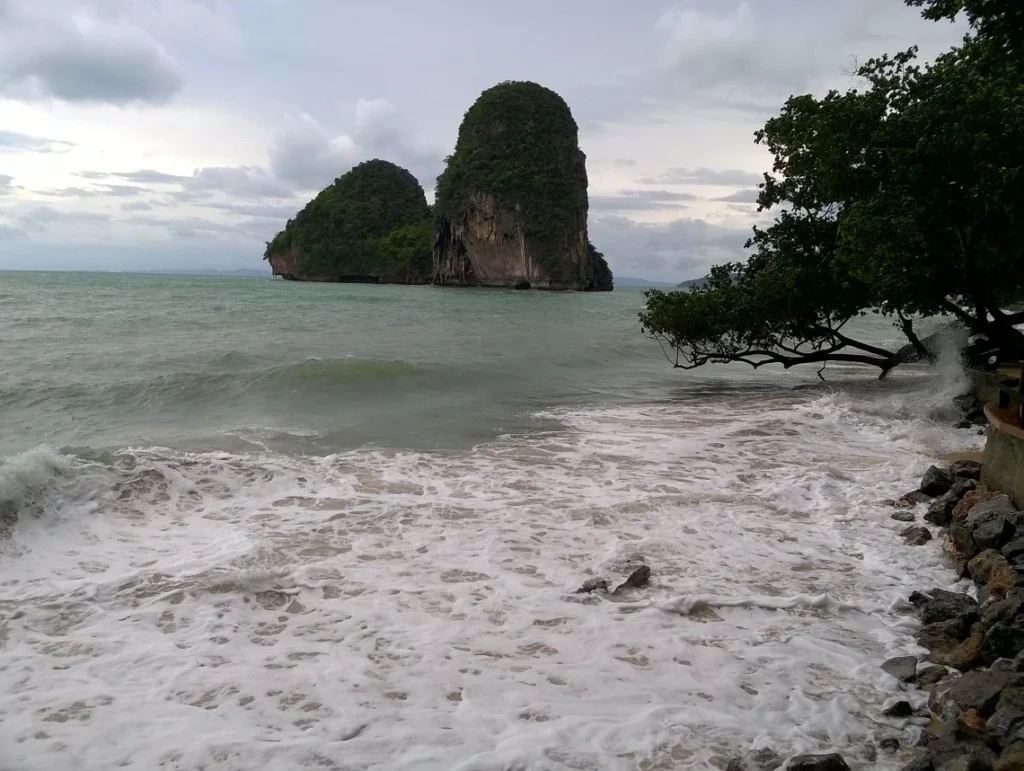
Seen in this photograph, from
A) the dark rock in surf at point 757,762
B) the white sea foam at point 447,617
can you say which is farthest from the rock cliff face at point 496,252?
the dark rock in surf at point 757,762

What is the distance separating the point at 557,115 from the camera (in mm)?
85062

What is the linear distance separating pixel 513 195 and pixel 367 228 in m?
25.4

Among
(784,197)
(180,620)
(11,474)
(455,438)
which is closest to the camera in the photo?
(180,620)

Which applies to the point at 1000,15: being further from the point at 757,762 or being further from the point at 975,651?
the point at 757,762

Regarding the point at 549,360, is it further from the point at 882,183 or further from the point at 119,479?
the point at 119,479

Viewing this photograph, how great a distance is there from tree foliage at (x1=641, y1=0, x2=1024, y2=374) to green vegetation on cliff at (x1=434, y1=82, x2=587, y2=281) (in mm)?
71052

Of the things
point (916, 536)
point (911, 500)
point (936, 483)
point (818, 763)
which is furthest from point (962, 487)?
point (818, 763)

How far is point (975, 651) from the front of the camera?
150 inches

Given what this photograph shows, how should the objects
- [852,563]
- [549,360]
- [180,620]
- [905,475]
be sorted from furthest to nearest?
[549,360]
[905,475]
[852,563]
[180,620]

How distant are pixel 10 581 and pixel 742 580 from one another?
200 inches

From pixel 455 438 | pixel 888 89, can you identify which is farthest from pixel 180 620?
pixel 888 89

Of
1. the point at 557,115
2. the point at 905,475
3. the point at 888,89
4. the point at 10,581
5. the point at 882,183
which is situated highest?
the point at 557,115

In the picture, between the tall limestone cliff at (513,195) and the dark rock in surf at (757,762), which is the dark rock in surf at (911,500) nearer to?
the dark rock in surf at (757,762)

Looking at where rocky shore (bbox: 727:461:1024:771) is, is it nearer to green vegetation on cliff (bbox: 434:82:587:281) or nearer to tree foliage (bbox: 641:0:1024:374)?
tree foliage (bbox: 641:0:1024:374)
